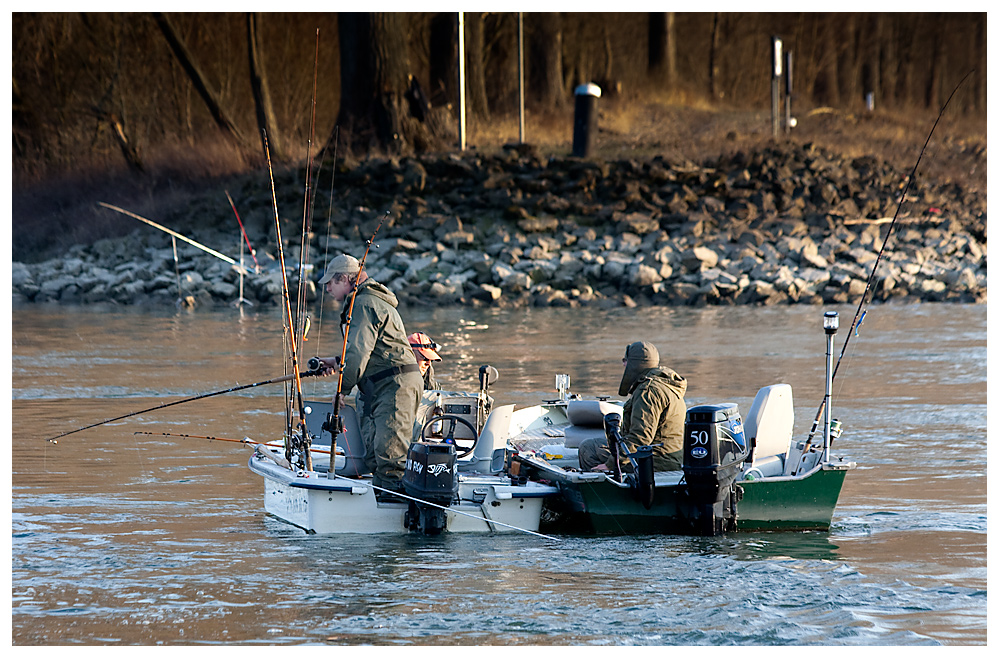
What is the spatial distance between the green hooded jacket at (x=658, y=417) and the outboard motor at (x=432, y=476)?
35.6 inches

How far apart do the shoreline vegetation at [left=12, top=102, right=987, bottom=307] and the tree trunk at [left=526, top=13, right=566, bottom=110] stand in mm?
4333

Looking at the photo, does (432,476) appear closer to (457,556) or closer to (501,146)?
(457,556)

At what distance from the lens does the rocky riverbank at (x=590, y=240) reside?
21.7 metres

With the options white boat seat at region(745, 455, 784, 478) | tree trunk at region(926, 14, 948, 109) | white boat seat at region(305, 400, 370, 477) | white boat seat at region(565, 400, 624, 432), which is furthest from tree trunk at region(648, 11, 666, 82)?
white boat seat at region(305, 400, 370, 477)

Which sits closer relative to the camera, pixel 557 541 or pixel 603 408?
pixel 557 541

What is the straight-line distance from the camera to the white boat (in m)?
7.00

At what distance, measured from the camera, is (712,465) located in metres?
6.85

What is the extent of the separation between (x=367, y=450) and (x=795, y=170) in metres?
19.6

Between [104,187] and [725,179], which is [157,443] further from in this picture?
[104,187]

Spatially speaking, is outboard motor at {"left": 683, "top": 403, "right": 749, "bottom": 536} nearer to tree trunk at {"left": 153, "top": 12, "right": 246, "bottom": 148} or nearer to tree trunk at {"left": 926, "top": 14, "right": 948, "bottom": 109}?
tree trunk at {"left": 153, "top": 12, "right": 246, "bottom": 148}

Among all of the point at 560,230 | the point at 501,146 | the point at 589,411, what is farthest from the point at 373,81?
the point at 589,411


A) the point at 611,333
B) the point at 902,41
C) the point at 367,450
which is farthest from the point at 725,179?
the point at 902,41

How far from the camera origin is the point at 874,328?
58.2 feet

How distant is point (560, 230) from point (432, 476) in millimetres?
16980
